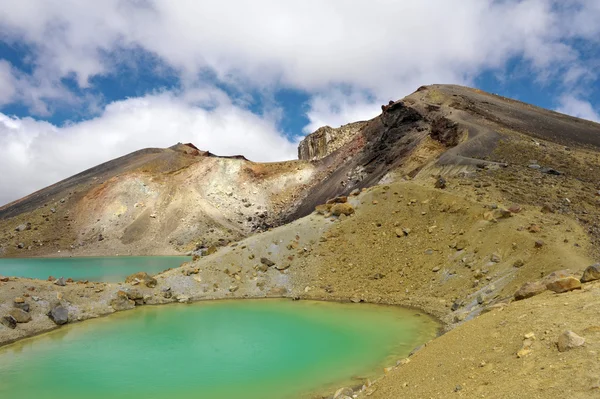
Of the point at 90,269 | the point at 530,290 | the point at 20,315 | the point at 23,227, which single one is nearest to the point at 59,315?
the point at 20,315

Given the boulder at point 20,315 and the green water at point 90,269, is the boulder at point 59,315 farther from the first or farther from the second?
the green water at point 90,269

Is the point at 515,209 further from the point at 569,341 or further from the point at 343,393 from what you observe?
the point at 569,341

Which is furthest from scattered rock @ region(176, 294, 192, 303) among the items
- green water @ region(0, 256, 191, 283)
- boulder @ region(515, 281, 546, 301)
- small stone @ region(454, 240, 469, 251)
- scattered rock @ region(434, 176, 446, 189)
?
boulder @ region(515, 281, 546, 301)

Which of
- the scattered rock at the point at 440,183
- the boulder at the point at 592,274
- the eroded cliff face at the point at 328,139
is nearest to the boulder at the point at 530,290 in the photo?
the boulder at the point at 592,274

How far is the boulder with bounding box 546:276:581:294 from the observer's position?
8.63 m

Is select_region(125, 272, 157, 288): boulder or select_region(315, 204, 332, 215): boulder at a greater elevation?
select_region(315, 204, 332, 215): boulder

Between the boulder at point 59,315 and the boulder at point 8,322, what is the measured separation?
1.51 meters

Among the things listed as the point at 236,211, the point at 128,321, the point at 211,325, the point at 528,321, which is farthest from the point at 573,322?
the point at 236,211

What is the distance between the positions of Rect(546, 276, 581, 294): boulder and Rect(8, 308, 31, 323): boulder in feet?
61.7

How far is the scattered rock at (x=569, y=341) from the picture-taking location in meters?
5.98

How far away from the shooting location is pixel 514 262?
55.8 ft

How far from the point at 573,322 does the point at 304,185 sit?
184 ft

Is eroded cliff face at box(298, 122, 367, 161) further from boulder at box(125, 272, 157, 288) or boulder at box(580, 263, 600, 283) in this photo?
boulder at box(580, 263, 600, 283)

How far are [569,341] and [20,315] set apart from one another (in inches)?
753
